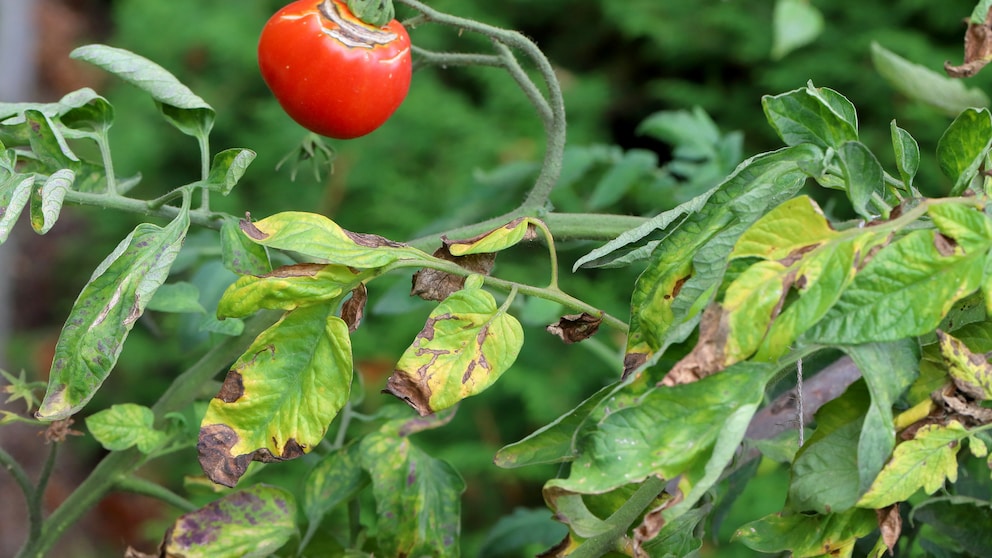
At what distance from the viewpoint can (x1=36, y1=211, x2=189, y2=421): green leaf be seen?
1.49ft

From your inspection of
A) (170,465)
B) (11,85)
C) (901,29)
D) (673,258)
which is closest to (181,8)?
(11,85)

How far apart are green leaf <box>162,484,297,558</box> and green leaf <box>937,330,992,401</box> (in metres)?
0.42

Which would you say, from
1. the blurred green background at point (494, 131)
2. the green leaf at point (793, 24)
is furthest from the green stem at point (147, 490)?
the blurred green background at point (494, 131)

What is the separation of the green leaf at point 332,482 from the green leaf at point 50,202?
0.89 ft

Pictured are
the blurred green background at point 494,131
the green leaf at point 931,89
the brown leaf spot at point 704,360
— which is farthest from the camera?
the blurred green background at point 494,131

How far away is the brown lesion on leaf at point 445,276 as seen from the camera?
51cm

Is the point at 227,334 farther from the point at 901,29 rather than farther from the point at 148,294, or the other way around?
the point at 901,29

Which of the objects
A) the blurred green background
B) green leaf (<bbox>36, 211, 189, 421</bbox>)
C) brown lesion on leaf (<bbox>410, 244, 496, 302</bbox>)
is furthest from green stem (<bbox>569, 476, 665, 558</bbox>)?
the blurred green background

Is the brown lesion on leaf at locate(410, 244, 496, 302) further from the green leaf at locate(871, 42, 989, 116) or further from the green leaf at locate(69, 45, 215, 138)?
the green leaf at locate(871, 42, 989, 116)

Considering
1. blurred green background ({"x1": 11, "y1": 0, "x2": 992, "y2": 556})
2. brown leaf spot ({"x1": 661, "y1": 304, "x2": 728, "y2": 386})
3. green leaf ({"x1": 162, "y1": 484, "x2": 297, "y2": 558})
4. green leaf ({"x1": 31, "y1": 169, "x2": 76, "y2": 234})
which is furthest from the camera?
blurred green background ({"x1": 11, "y1": 0, "x2": 992, "y2": 556})

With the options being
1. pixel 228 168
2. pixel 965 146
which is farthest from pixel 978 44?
pixel 228 168

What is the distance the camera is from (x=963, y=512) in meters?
0.58

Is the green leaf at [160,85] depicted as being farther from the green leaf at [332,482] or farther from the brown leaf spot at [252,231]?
the green leaf at [332,482]

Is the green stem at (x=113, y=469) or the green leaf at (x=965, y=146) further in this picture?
the green stem at (x=113, y=469)
